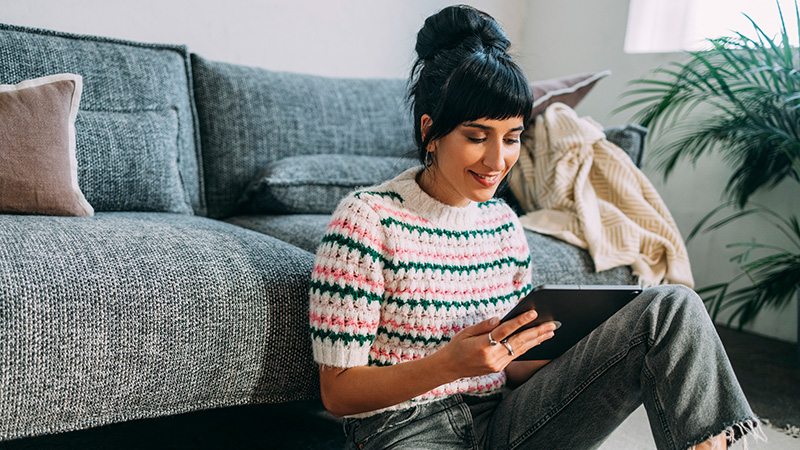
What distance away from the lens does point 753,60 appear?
5.78ft

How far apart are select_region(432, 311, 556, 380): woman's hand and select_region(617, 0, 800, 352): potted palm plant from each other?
1210 millimetres

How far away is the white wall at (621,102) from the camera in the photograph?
2.19 m

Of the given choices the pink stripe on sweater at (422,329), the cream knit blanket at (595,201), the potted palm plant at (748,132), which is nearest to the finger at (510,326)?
the pink stripe on sweater at (422,329)

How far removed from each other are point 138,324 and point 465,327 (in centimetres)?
45

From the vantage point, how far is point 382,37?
2.40m

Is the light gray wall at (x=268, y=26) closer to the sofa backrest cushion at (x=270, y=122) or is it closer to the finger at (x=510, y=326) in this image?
the sofa backrest cushion at (x=270, y=122)

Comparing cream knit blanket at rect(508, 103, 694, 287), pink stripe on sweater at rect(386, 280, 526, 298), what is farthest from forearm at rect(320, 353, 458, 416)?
cream knit blanket at rect(508, 103, 694, 287)

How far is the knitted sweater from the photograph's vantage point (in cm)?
85

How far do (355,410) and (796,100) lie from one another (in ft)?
4.98

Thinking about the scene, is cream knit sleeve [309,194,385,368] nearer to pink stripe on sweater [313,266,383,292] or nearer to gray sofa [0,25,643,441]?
pink stripe on sweater [313,266,383,292]

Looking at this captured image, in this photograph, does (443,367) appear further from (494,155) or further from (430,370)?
(494,155)

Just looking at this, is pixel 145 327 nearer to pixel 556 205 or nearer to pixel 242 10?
pixel 556 205

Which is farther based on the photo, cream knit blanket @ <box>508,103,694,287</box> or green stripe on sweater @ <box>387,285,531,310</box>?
cream knit blanket @ <box>508,103,694,287</box>

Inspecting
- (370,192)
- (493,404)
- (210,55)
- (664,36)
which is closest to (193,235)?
(370,192)
